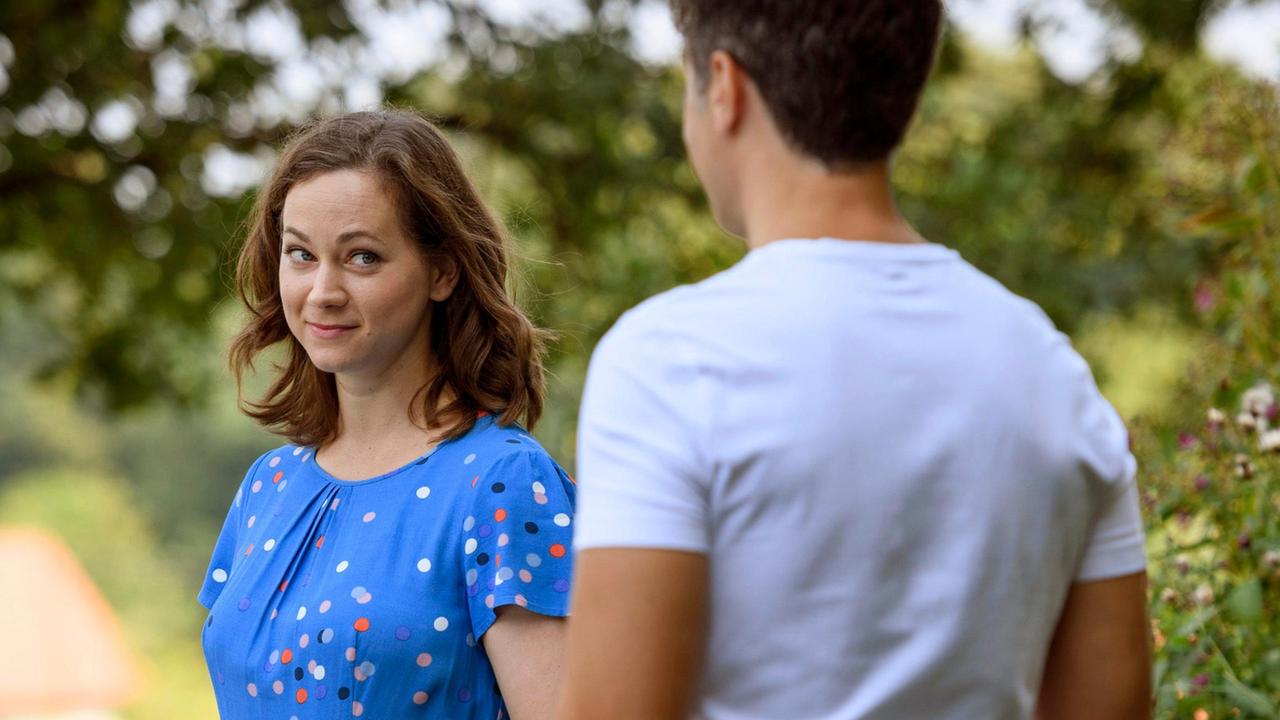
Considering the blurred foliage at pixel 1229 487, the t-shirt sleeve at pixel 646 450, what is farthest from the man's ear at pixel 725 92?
the blurred foliage at pixel 1229 487

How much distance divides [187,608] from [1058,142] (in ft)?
81.4

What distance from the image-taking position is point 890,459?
42.9 inches

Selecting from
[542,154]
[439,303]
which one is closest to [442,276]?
[439,303]

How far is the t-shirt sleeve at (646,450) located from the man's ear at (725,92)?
0.56ft

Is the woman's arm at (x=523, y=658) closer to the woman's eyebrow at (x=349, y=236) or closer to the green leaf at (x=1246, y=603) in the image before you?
the woman's eyebrow at (x=349, y=236)

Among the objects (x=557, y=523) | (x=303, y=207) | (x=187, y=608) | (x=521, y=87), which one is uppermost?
(x=303, y=207)

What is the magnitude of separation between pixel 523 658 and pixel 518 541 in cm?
14

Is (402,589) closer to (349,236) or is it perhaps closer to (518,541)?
(518,541)

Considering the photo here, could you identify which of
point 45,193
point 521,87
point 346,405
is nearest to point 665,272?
point 521,87

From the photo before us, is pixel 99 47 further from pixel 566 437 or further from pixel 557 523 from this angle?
pixel 557 523

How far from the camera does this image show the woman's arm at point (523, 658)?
1.81 metres

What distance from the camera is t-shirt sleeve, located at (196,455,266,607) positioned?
7.26 ft

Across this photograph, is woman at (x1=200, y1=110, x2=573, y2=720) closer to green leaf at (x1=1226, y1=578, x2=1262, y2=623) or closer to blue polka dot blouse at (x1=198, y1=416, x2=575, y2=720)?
blue polka dot blouse at (x1=198, y1=416, x2=575, y2=720)

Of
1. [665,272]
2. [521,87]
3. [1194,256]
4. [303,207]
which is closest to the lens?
[303,207]
